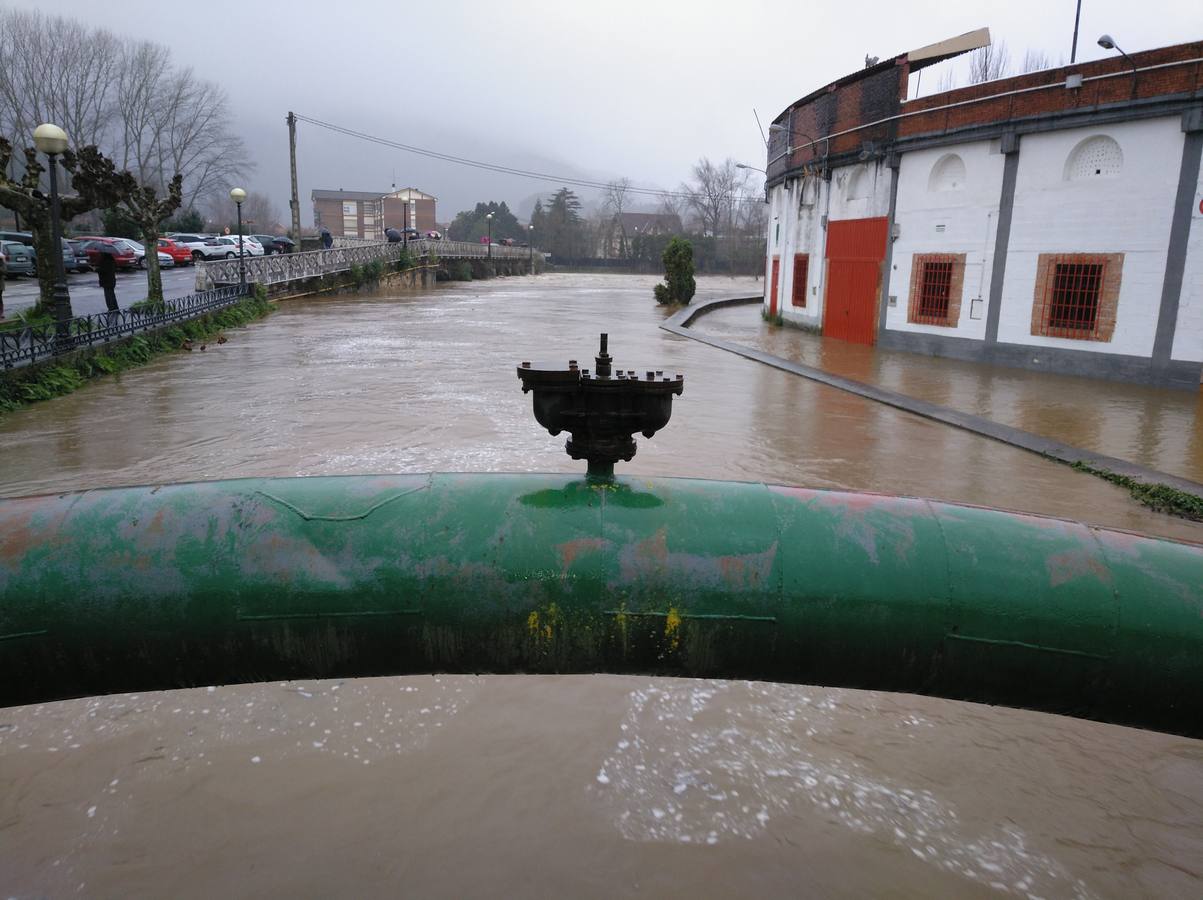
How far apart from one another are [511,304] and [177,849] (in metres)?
33.7

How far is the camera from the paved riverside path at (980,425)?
9198 mm

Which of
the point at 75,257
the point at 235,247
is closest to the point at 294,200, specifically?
the point at 235,247

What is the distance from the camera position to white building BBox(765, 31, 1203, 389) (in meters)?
15.6

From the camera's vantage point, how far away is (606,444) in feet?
10.0

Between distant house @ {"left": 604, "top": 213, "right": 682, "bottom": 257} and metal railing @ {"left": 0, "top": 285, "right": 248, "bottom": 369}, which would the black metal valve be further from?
distant house @ {"left": 604, "top": 213, "right": 682, "bottom": 257}

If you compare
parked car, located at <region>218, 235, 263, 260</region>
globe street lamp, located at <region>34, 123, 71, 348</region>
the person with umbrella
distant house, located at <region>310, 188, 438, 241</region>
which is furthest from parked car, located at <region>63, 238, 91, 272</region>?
distant house, located at <region>310, 188, 438, 241</region>

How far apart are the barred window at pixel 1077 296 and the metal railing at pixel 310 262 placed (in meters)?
23.4

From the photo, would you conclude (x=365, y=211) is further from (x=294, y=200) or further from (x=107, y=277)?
(x=107, y=277)

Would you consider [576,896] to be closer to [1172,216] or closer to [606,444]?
[606,444]

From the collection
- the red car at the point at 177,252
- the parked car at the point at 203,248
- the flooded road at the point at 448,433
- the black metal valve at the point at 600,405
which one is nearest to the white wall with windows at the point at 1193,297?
the flooded road at the point at 448,433

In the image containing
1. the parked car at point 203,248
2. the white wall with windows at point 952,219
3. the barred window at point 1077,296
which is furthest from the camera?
the parked car at point 203,248

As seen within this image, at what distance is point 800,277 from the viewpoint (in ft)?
90.7

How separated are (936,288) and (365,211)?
122 m

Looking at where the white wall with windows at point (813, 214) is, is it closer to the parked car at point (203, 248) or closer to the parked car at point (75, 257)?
the parked car at point (75, 257)
